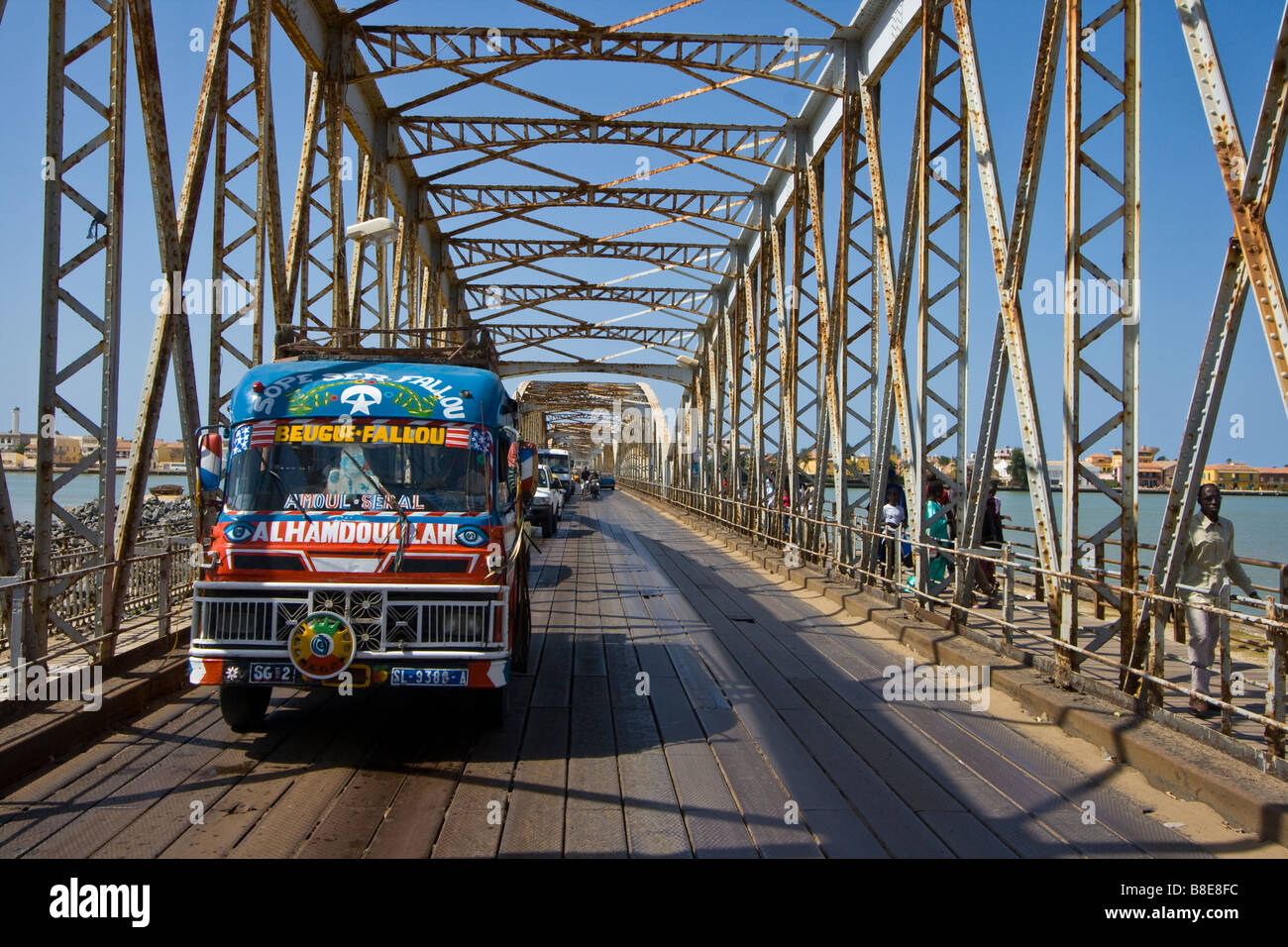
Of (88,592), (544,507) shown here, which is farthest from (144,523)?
(88,592)

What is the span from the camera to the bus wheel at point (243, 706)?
6641 mm

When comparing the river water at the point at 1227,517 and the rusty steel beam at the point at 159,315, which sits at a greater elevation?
the rusty steel beam at the point at 159,315

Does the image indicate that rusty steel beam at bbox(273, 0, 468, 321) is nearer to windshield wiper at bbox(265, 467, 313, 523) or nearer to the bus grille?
windshield wiper at bbox(265, 467, 313, 523)

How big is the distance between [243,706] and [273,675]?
702mm

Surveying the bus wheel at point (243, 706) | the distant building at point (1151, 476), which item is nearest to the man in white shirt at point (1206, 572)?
the distant building at point (1151, 476)

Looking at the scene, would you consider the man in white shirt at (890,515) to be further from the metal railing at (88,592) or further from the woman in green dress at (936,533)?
the metal railing at (88,592)

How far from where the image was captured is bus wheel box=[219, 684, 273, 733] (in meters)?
6.64

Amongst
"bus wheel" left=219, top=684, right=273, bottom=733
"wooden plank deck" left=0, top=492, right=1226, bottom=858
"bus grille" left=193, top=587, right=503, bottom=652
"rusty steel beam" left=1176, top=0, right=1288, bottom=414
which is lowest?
"wooden plank deck" left=0, top=492, right=1226, bottom=858

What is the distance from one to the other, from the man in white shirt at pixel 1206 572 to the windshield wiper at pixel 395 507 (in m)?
5.70

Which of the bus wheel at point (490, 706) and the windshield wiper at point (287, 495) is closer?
the windshield wiper at point (287, 495)

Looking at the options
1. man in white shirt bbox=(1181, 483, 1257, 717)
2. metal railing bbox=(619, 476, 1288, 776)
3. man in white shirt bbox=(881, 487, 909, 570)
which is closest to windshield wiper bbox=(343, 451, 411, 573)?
metal railing bbox=(619, 476, 1288, 776)
